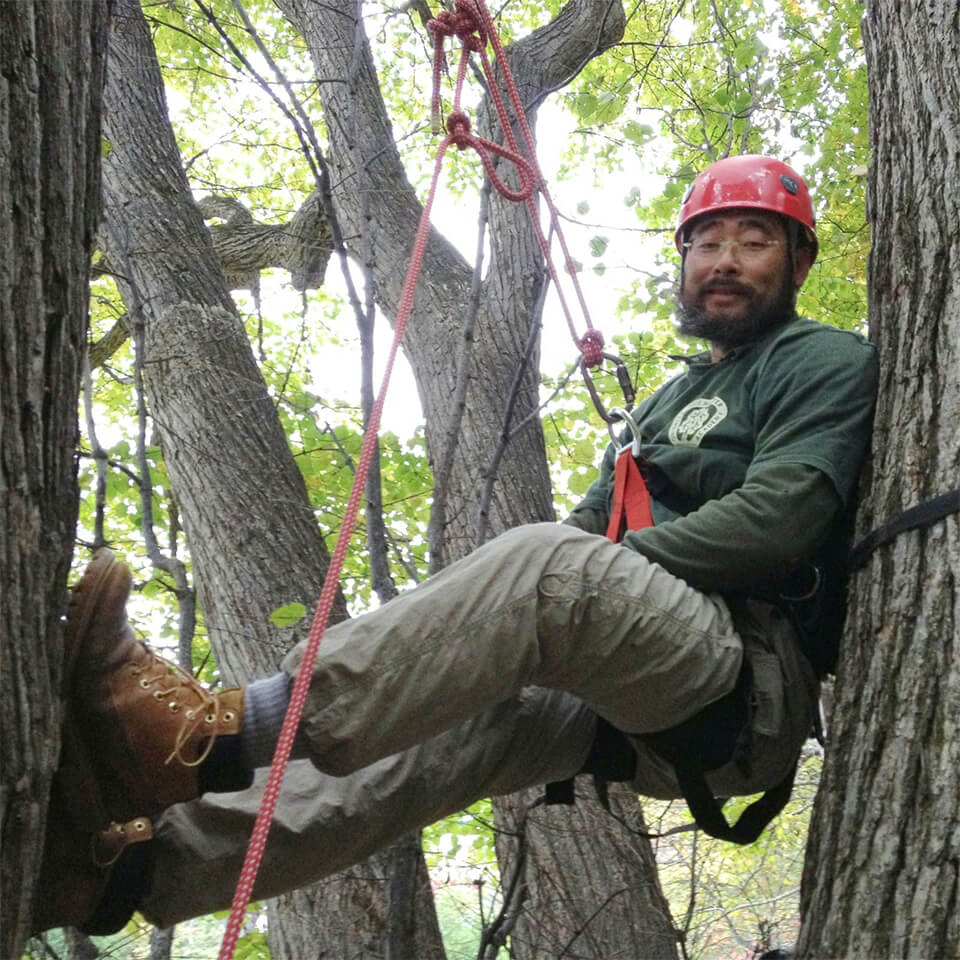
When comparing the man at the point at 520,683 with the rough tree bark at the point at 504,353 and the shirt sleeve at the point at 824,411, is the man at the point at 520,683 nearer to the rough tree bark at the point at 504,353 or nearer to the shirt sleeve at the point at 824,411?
the shirt sleeve at the point at 824,411

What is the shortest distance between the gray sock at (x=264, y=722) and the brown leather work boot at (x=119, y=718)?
0.02 m

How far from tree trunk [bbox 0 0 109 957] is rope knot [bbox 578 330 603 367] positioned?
1343 millimetres

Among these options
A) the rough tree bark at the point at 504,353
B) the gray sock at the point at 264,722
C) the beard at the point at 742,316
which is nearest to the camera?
the gray sock at the point at 264,722

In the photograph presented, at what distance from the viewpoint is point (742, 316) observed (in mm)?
2672

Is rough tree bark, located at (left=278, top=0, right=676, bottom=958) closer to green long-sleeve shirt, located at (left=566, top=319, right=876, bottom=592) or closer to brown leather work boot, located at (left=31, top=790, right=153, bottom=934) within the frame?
green long-sleeve shirt, located at (left=566, top=319, right=876, bottom=592)

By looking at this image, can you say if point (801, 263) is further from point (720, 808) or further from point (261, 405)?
point (261, 405)

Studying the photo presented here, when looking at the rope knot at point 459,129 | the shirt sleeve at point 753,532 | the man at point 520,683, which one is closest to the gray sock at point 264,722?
the man at point 520,683

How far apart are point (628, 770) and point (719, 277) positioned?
3.81ft

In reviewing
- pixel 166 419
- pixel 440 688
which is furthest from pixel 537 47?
pixel 440 688

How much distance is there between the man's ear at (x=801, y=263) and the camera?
2760 millimetres

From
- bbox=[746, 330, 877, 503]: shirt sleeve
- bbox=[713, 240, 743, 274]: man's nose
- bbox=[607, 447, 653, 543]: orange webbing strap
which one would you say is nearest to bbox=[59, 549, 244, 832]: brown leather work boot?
bbox=[607, 447, 653, 543]: orange webbing strap

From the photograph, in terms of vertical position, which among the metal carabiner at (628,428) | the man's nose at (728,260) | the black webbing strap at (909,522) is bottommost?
the black webbing strap at (909,522)

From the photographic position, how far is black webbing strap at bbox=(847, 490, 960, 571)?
1855 mm

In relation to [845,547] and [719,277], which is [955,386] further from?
[719,277]
